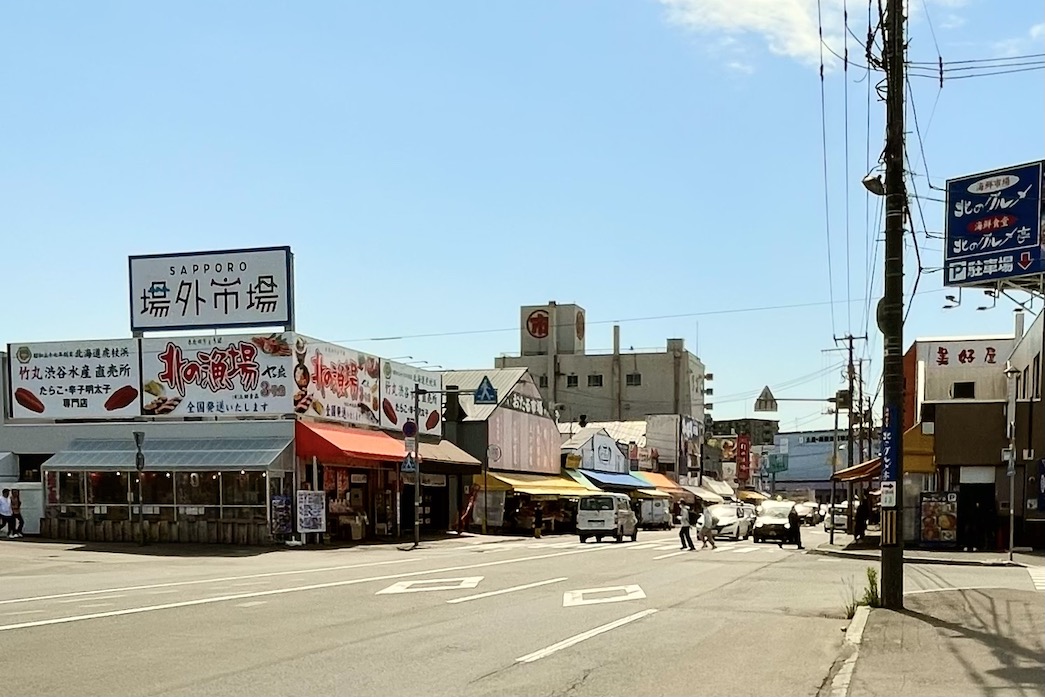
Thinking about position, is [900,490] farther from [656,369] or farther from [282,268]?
[656,369]

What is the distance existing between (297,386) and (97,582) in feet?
47.7

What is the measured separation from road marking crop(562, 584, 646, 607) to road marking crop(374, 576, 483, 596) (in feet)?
6.78

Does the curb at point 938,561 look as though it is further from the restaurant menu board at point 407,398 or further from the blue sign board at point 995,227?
the restaurant menu board at point 407,398

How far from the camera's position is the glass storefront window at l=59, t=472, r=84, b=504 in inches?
1368

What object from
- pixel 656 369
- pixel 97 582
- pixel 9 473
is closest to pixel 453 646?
pixel 97 582

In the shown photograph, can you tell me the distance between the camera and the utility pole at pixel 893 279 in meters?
15.3

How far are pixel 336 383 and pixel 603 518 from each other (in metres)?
11.5

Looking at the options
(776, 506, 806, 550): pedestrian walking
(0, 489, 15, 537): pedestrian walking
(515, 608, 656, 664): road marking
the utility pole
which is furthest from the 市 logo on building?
the utility pole

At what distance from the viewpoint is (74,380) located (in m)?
36.2

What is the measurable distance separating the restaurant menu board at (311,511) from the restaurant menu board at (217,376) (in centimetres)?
267

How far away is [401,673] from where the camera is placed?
33.2 ft

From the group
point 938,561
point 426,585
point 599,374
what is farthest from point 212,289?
point 599,374

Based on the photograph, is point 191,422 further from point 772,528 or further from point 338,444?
point 772,528

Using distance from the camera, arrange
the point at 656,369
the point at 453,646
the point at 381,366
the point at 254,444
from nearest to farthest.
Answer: the point at 453,646
the point at 254,444
the point at 381,366
the point at 656,369
